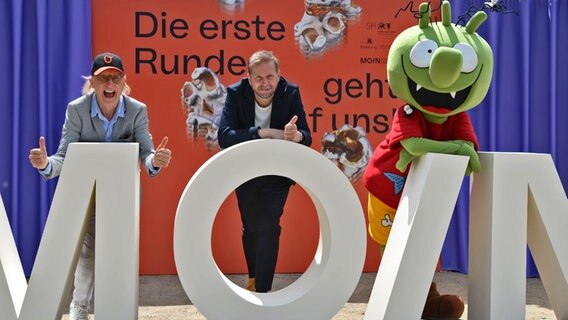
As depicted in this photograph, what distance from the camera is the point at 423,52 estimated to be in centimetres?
224

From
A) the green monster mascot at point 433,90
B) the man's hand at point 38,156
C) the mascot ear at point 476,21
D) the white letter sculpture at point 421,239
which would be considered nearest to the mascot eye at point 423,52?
the green monster mascot at point 433,90

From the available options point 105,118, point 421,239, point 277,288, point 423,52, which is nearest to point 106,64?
point 105,118

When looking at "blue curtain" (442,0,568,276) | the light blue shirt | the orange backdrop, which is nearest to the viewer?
the light blue shirt

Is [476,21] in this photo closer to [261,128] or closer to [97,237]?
[261,128]

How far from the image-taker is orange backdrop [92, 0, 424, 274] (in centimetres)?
371

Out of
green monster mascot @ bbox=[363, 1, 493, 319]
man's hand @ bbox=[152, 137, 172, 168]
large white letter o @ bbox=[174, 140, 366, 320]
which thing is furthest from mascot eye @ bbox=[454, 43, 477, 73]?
man's hand @ bbox=[152, 137, 172, 168]

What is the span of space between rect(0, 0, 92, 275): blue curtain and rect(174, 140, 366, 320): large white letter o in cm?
183

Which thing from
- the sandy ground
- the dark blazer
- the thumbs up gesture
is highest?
the dark blazer

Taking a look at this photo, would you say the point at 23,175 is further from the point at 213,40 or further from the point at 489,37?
the point at 489,37

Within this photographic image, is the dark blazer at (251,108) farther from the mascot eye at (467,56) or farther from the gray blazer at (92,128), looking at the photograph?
the mascot eye at (467,56)

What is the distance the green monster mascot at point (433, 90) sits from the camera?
7.30ft

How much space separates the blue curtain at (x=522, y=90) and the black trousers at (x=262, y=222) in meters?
1.72

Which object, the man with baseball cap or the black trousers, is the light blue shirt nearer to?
the man with baseball cap

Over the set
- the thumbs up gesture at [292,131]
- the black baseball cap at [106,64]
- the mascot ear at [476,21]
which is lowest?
the thumbs up gesture at [292,131]
